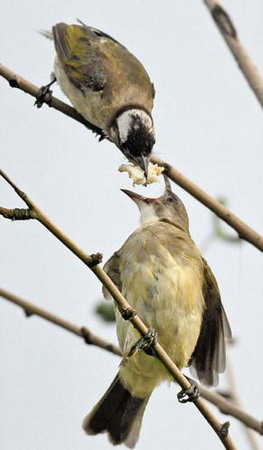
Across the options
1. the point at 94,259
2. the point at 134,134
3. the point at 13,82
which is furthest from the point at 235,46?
the point at 134,134

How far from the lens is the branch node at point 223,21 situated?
11.6 feet

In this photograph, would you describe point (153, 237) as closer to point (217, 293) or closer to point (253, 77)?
point (217, 293)

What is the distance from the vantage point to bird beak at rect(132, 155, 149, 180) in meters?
4.67

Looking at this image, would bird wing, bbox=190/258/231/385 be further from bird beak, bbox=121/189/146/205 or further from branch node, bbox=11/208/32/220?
branch node, bbox=11/208/32/220

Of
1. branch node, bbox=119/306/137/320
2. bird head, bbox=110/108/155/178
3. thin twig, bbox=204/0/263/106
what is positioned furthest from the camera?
bird head, bbox=110/108/155/178

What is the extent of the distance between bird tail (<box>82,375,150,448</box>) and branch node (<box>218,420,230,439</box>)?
1.92 m

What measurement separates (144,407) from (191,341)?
82 centimetres

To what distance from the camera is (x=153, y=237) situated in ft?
14.9

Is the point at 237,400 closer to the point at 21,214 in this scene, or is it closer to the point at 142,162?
the point at 142,162

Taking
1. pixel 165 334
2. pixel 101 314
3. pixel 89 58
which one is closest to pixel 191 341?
pixel 165 334

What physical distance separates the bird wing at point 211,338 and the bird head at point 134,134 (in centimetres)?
85

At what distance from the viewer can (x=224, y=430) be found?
2910 mm

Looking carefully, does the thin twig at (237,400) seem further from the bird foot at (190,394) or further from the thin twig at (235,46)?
the thin twig at (235,46)

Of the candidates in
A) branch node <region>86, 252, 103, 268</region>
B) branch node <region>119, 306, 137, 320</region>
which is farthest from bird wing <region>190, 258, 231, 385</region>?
branch node <region>86, 252, 103, 268</region>
